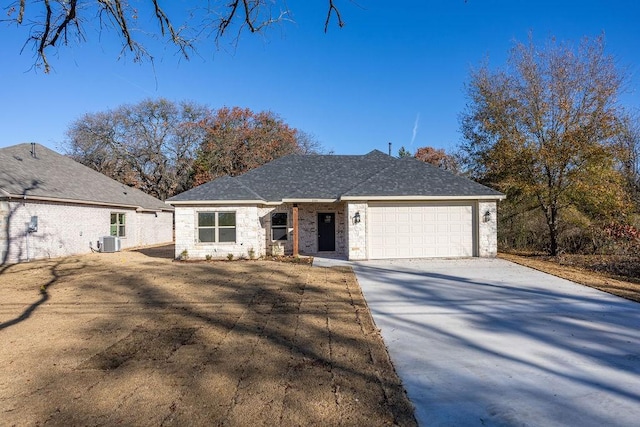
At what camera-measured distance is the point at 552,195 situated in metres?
14.8

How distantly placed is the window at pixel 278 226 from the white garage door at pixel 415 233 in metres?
3.96

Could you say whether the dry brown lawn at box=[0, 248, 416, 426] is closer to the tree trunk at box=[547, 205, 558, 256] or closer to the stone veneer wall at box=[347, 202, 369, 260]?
the stone veneer wall at box=[347, 202, 369, 260]

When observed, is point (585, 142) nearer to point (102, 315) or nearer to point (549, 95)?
point (549, 95)

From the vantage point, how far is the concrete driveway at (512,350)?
3.50m

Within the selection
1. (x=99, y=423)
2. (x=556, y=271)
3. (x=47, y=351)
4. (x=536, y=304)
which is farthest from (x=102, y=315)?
(x=556, y=271)

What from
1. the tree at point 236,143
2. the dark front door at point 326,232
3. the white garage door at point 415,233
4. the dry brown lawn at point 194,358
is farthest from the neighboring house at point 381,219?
the tree at point 236,143

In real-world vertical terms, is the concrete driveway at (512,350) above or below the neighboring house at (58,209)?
below

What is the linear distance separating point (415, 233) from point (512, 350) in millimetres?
9380

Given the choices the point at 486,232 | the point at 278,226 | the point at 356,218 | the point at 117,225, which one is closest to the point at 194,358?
the point at 356,218

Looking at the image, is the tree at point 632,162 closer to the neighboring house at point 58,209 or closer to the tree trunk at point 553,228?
the tree trunk at point 553,228

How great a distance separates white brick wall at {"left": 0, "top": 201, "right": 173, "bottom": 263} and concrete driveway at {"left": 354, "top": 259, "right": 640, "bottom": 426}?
1330cm

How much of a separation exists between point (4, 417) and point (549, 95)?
59.3 feet

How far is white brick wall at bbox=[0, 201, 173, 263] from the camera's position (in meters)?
13.9

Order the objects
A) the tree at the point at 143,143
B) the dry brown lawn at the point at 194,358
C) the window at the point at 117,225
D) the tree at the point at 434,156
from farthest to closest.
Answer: the tree at the point at 434,156 → the tree at the point at 143,143 → the window at the point at 117,225 → the dry brown lawn at the point at 194,358
